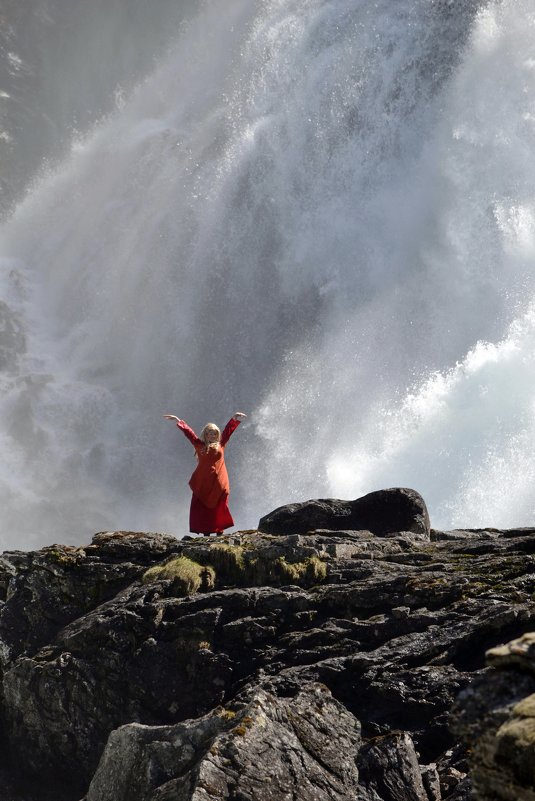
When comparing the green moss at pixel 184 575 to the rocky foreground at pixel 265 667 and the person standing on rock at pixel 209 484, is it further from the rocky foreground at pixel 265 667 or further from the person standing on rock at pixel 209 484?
the person standing on rock at pixel 209 484

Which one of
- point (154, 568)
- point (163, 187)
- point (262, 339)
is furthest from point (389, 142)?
point (154, 568)

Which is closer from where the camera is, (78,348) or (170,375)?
(170,375)

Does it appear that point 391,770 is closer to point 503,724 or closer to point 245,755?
point 245,755

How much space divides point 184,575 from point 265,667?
212 centimetres

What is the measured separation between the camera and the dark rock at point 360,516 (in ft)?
50.3

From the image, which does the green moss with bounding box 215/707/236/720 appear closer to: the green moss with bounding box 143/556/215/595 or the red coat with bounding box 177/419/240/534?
the green moss with bounding box 143/556/215/595

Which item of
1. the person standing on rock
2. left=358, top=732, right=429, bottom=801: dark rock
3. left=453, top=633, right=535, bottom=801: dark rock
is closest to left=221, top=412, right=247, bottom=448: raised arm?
the person standing on rock

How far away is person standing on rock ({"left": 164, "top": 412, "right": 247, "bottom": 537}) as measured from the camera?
15.0m

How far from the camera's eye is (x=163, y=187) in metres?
63.0

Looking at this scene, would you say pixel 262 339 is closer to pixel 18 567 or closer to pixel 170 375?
pixel 170 375

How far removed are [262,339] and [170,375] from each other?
299 inches

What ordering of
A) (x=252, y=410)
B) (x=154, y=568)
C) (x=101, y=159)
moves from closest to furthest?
(x=154, y=568), (x=252, y=410), (x=101, y=159)

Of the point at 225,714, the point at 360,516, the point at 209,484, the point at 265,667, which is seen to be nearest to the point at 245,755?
the point at 225,714

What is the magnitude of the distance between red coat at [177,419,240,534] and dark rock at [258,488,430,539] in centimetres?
96
